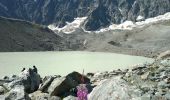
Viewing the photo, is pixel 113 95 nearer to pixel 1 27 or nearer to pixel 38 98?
pixel 38 98

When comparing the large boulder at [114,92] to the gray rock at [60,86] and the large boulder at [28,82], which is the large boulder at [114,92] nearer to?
the gray rock at [60,86]

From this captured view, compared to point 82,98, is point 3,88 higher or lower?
lower

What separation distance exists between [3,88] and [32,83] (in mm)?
4116

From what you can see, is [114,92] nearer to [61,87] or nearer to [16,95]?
[16,95]

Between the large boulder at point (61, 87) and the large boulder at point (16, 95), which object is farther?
the large boulder at point (61, 87)

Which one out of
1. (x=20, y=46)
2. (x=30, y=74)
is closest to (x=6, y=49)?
(x=20, y=46)

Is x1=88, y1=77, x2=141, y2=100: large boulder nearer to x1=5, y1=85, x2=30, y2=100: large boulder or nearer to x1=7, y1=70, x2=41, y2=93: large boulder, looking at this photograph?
x1=5, y1=85, x2=30, y2=100: large boulder

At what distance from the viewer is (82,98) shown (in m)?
8.85

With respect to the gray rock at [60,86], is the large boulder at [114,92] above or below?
above

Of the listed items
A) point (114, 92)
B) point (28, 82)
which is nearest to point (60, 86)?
point (28, 82)

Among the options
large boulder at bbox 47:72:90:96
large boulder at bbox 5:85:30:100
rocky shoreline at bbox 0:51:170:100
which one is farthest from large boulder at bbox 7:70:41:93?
large boulder at bbox 5:85:30:100

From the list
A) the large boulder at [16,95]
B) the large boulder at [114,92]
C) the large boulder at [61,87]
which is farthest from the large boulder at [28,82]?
the large boulder at [114,92]

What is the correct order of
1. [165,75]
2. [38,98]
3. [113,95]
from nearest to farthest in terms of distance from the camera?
[113,95] < [38,98] < [165,75]

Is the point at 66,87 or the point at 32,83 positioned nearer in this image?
the point at 66,87
